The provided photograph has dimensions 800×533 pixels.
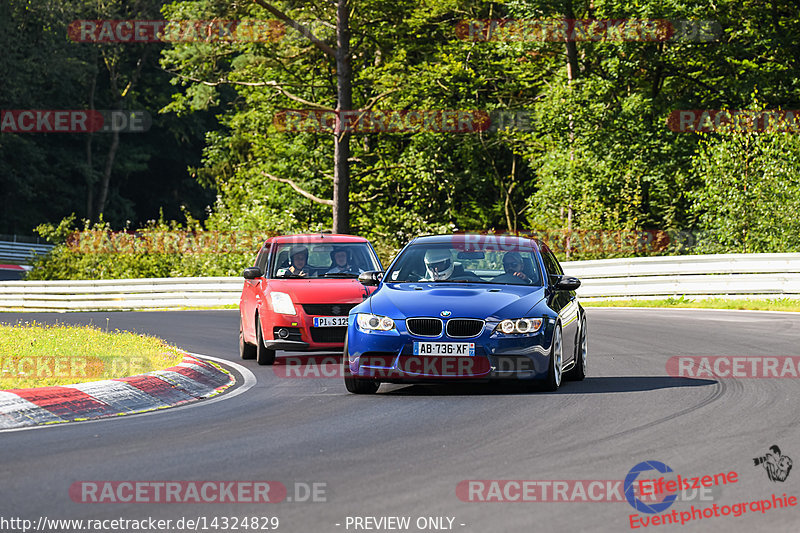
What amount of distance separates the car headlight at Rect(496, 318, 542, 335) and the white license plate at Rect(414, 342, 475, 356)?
338 mm

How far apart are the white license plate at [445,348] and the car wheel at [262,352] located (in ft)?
14.3

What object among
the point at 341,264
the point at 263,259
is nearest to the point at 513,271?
the point at 341,264

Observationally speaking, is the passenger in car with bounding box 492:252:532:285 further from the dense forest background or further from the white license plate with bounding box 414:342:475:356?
the dense forest background

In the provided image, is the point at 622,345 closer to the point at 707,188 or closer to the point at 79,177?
the point at 707,188

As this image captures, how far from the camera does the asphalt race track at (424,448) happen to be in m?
6.06

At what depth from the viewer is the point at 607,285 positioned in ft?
91.1

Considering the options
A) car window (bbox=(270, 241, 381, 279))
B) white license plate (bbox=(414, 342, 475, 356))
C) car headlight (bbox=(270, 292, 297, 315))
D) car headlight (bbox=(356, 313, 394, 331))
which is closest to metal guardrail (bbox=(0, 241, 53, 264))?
car window (bbox=(270, 241, 381, 279))

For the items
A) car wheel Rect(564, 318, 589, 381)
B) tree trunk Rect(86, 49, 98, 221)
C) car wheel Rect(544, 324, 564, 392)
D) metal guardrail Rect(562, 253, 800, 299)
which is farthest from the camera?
tree trunk Rect(86, 49, 98, 221)

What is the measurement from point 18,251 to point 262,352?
5663 centimetres

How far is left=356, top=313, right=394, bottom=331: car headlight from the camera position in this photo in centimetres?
1088

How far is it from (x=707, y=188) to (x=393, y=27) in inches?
501

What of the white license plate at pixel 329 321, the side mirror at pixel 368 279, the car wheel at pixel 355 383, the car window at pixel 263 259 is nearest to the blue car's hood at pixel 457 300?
the side mirror at pixel 368 279

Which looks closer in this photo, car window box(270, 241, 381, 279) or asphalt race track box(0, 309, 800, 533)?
asphalt race track box(0, 309, 800, 533)

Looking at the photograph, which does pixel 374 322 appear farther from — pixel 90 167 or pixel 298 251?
pixel 90 167
